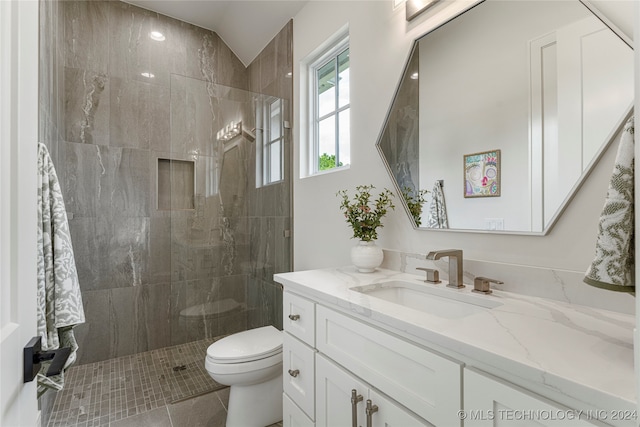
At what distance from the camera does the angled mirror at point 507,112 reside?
3.10 feet

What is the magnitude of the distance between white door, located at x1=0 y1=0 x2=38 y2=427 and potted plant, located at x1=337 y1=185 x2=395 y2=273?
1.16 meters

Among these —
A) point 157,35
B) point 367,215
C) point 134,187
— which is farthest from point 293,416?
point 157,35

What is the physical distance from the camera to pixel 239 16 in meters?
2.65

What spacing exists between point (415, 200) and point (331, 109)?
40.2 inches

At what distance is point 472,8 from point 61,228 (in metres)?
1.70

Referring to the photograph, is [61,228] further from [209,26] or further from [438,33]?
[209,26]

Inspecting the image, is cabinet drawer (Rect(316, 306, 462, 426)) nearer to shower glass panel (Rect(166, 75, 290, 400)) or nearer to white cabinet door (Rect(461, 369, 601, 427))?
white cabinet door (Rect(461, 369, 601, 427))

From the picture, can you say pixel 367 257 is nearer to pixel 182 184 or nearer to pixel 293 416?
pixel 293 416

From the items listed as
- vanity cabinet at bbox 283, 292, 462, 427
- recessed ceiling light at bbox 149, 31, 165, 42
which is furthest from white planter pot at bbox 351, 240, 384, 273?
recessed ceiling light at bbox 149, 31, 165, 42

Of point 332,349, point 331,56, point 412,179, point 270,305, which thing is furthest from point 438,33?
point 270,305

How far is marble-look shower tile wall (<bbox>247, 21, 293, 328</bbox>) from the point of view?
7.93 ft

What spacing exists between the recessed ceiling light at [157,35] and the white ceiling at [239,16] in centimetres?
19

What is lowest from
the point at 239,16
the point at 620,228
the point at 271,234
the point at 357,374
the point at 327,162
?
the point at 357,374

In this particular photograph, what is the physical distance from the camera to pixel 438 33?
1.36 metres
